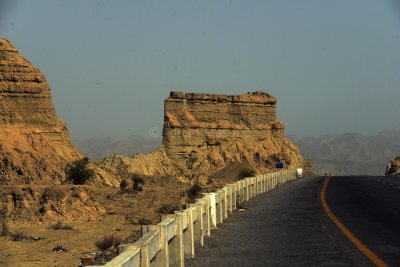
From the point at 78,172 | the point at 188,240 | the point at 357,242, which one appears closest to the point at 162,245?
the point at 188,240

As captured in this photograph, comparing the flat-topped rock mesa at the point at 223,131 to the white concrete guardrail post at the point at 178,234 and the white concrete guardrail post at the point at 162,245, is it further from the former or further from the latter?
the white concrete guardrail post at the point at 162,245

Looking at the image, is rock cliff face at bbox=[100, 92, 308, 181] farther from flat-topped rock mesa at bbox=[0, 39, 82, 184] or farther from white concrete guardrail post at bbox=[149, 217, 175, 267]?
white concrete guardrail post at bbox=[149, 217, 175, 267]

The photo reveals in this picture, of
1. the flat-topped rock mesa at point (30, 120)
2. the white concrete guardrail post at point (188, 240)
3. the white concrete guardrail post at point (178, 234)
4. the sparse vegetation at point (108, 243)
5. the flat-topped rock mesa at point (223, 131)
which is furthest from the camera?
the flat-topped rock mesa at point (223, 131)

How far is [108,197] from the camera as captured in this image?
3925 centimetres

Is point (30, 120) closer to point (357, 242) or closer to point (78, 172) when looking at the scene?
point (78, 172)

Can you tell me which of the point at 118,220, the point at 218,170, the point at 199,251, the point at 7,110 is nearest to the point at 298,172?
the point at 218,170

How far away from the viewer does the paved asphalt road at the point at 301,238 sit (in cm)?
1151

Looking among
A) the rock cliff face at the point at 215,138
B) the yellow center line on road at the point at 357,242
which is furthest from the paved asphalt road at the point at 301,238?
the rock cliff face at the point at 215,138

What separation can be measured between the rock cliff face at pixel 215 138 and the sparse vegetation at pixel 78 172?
1223 inches

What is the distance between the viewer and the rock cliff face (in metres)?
87.4

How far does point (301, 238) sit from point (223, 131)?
270ft

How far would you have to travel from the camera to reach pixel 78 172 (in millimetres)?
47156

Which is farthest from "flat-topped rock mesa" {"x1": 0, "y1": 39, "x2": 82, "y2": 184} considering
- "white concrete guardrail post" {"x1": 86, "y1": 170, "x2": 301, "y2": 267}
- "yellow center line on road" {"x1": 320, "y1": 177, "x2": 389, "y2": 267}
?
"yellow center line on road" {"x1": 320, "y1": 177, "x2": 389, "y2": 267}

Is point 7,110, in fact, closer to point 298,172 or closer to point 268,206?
point 298,172
